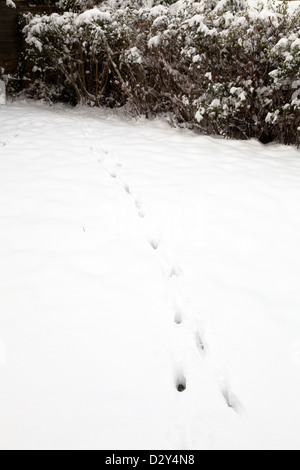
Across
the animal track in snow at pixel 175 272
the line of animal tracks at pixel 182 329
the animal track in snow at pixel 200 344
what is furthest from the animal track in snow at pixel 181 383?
the animal track in snow at pixel 175 272

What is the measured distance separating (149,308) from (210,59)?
3869 millimetres

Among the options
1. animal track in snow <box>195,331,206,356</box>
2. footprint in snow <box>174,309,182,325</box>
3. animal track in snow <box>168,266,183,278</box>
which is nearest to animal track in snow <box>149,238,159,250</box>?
animal track in snow <box>168,266,183,278</box>

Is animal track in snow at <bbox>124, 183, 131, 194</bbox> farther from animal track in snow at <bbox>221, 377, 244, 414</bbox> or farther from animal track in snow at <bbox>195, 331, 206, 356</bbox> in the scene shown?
animal track in snow at <bbox>221, 377, 244, 414</bbox>

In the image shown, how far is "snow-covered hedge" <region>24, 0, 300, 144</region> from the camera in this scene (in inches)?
154

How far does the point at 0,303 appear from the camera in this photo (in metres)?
1.66

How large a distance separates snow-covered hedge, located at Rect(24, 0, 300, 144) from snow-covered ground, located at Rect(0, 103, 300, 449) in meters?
1.29

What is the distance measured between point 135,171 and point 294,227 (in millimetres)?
1612

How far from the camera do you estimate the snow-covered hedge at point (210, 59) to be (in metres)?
3.92

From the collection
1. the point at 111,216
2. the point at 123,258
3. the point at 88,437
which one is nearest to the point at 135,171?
the point at 111,216

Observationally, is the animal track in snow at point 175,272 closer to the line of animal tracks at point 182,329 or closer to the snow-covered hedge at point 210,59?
the line of animal tracks at point 182,329

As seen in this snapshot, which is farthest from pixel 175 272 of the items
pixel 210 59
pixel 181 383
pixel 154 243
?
pixel 210 59

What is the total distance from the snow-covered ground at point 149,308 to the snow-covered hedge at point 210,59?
4.24 ft

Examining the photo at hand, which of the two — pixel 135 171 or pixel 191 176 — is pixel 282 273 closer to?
pixel 191 176

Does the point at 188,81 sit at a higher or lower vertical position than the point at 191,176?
higher
